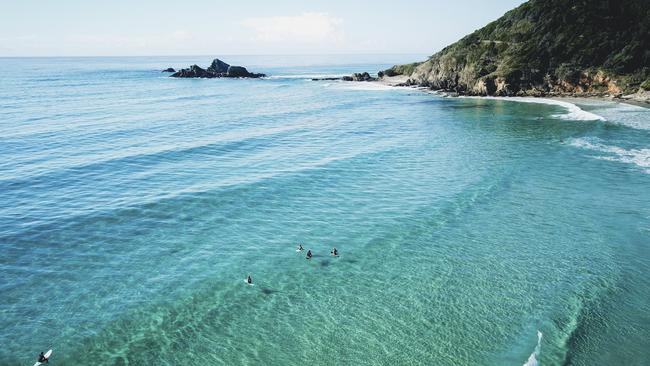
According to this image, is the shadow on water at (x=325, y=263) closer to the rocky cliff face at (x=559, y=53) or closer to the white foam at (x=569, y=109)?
the white foam at (x=569, y=109)

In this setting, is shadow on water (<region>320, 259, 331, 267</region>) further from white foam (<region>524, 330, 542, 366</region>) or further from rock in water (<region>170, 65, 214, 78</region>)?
rock in water (<region>170, 65, 214, 78</region>)

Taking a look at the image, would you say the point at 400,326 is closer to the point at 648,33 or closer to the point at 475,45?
the point at 648,33

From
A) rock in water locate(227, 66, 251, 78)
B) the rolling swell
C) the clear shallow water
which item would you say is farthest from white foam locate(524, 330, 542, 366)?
rock in water locate(227, 66, 251, 78)

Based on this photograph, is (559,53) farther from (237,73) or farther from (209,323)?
(237,73)

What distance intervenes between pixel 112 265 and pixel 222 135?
141ft

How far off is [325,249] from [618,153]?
4367cm

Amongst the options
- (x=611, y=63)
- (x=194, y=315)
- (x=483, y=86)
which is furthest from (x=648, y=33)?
(x=194, y=315)

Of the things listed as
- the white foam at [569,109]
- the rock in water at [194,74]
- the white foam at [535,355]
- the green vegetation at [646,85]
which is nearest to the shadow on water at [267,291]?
the white foam at [535,355]

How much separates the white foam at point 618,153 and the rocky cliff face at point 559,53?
45844 millimetres

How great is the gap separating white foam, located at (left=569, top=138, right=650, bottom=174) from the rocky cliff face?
4584 cm

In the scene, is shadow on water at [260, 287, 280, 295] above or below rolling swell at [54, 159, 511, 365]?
above

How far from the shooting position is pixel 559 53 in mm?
110000

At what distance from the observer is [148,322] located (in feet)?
76.1

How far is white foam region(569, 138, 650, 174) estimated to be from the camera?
50384 mm
